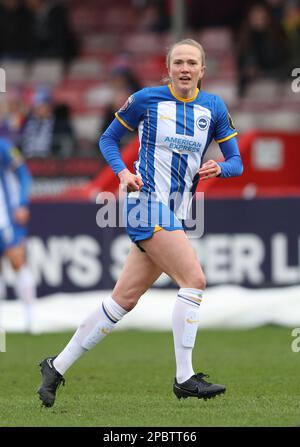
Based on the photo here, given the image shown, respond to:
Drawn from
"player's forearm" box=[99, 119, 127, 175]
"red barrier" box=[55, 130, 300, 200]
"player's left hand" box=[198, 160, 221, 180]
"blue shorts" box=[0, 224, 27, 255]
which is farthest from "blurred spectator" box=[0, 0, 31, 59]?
"player's left hand" box=[198, 160, 221, 180]

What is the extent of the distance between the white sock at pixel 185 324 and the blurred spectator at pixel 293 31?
10.2 meters

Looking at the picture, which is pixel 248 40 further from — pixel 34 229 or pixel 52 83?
pixel 34 229

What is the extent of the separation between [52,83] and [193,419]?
13.4 m

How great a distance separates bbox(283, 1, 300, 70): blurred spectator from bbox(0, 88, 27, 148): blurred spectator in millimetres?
3866

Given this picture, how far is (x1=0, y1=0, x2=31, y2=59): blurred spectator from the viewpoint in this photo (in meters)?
19.3

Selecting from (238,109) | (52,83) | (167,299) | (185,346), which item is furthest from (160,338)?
(52,83)

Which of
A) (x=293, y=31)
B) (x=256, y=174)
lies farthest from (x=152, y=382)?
(x=293, y=31)

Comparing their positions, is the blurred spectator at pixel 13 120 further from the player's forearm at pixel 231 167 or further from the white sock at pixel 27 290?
the player's forearm at pixel 231 167

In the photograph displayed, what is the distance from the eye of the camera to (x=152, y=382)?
8.51 m

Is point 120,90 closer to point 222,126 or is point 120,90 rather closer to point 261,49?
point 261,49

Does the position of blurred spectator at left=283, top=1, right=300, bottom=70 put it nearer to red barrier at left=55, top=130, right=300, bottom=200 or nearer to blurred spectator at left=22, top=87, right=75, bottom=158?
red barrier at left=55, top=130, right=300, bottom=200

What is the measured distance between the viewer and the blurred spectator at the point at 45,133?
15.1 m

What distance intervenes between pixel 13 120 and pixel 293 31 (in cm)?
434

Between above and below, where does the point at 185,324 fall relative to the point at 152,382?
above
